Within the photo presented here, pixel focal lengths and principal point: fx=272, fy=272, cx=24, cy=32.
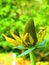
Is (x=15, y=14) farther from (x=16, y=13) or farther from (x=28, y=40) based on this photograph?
(x=28, y=40)

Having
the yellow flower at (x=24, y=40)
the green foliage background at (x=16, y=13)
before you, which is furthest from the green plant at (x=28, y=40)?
the green foliage background at (x=16, y=13)

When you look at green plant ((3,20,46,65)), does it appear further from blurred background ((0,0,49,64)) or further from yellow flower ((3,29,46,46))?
blurred background ((0,0,49,64))

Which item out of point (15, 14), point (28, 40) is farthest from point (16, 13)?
point (28, 40)

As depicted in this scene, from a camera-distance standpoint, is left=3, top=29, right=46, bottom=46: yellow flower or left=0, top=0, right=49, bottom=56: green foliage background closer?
left=3, top=29, right=46, bottom=46: yellow flower

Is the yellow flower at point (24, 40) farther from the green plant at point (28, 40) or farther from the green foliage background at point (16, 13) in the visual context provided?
the green foliage background at point (16, 13)

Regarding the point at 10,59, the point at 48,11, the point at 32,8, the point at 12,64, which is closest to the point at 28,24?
the point at 48,11

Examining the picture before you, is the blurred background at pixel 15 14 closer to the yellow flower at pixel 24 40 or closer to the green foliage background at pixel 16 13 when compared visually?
the green foliage background at pixel 16 13

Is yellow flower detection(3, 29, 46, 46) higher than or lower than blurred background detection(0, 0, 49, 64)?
lower

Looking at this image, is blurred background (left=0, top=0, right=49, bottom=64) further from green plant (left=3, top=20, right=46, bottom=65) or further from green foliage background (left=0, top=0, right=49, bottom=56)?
green plant (left=3, top=20, right=46, bottom=65)

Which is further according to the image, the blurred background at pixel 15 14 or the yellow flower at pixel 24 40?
the blurred background at pixel 15 14

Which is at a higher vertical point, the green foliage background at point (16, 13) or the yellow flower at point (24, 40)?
the green foliage background at point (16, 13)

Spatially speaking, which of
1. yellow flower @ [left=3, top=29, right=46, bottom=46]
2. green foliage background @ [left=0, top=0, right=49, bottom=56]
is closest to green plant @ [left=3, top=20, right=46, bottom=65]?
yellow flower @ [left=3, top=29, right=46, bottom=46]

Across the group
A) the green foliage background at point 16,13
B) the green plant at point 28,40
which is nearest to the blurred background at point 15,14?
the green foliage background at point 16,13
